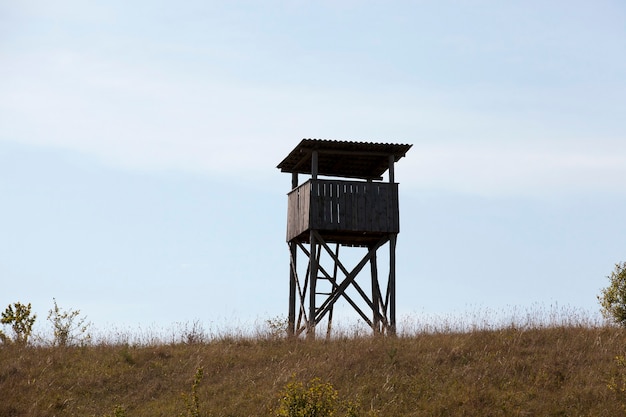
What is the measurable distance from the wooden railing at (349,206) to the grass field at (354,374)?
143 inches

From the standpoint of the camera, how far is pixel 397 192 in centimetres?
2614

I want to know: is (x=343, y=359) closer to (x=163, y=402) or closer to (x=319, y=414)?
(x=163, y=402)

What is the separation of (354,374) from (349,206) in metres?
6.77

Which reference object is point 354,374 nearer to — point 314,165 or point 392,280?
point 392,280

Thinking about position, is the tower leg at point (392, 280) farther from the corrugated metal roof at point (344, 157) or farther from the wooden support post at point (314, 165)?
the wooden support post at point (314, 165)

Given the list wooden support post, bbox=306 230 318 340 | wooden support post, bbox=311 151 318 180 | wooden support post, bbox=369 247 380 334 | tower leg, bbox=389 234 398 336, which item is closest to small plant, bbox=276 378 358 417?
wooden support post, bbox=306 230 318 340

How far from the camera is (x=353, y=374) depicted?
2012 cm

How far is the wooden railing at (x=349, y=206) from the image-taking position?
25391mm

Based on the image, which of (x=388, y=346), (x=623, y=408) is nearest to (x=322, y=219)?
(x=388, y=346)

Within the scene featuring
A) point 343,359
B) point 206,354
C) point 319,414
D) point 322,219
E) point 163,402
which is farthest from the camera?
point 322,219

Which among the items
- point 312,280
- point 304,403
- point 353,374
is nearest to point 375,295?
point 312,280

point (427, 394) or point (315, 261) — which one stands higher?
point (315, 261)

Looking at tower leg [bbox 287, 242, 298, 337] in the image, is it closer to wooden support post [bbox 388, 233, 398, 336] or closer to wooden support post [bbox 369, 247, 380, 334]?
wooden support post [bbox 369, 247, 380, 334]

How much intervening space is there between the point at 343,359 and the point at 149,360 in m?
5.08
